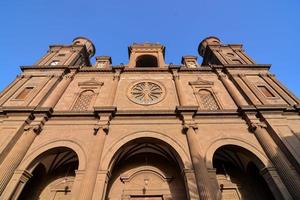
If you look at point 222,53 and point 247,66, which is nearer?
point 247,66

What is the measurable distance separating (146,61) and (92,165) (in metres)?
16.1

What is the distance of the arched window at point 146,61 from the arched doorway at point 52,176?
13736mm

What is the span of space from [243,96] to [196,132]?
5.73 meters

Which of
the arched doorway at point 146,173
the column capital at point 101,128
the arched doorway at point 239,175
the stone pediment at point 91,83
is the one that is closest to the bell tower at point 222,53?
the arched doorway at point 239,175

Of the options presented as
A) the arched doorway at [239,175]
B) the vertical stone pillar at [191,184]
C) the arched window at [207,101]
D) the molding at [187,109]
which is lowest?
the vertical stone pillar at [191,184]

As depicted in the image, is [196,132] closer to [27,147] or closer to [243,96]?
[243,96]

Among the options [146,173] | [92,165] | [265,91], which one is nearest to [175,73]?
[265,91]

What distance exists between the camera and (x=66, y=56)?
68.4 ft

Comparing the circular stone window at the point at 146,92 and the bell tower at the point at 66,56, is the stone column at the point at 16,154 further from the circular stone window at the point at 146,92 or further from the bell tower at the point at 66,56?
the bell tower at the point at 66,56

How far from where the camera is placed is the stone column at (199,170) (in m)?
8.31

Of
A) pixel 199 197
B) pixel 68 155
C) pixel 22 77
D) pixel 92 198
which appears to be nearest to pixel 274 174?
pixel 199 197

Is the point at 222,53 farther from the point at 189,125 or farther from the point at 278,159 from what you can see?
the point at 278,159

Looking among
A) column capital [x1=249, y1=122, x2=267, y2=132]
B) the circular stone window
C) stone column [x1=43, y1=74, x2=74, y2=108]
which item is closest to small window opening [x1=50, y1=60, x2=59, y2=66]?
stone column [x1=43, y1=74, x2=74, y2=108]

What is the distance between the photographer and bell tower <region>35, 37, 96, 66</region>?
764 inches
